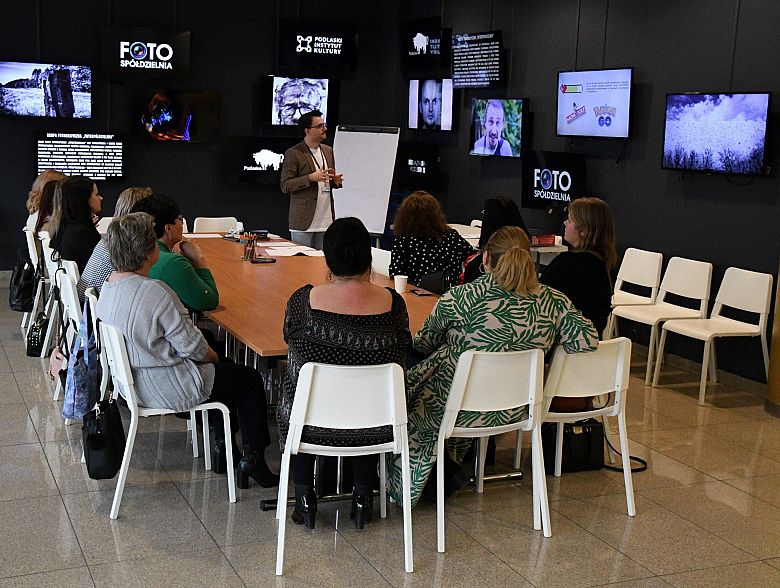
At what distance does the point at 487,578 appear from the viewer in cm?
363

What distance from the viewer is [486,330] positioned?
3912 millimetres

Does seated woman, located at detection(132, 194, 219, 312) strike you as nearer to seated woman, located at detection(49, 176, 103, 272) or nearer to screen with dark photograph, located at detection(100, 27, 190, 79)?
seated woman, located at detection(49, 176, 103, 272)

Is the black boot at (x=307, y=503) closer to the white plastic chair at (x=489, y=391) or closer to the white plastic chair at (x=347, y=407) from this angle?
the white plastic chair at (x=347, y=407)

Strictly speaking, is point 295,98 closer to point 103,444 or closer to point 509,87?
point 509,87

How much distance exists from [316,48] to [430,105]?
4.83ft

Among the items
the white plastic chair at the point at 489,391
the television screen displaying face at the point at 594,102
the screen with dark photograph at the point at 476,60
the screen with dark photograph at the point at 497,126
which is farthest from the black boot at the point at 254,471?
the screen with dark photograph at the point at 476,60

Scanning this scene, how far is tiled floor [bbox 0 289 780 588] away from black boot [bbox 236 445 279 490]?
0.16 ft

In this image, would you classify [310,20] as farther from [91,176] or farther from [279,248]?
[279,248]

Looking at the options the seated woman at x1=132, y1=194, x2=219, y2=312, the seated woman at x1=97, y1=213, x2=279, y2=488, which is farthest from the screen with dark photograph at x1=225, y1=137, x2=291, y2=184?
the seated woman at x1=97, y1=213, x2=279, y2=488

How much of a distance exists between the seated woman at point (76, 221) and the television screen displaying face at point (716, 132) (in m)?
3.96

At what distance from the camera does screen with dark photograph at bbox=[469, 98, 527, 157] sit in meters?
8.80

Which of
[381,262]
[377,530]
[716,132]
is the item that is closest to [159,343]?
[377,530]

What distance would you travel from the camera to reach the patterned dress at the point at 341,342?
11.9 ft

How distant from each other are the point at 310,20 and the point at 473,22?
1943 mm
